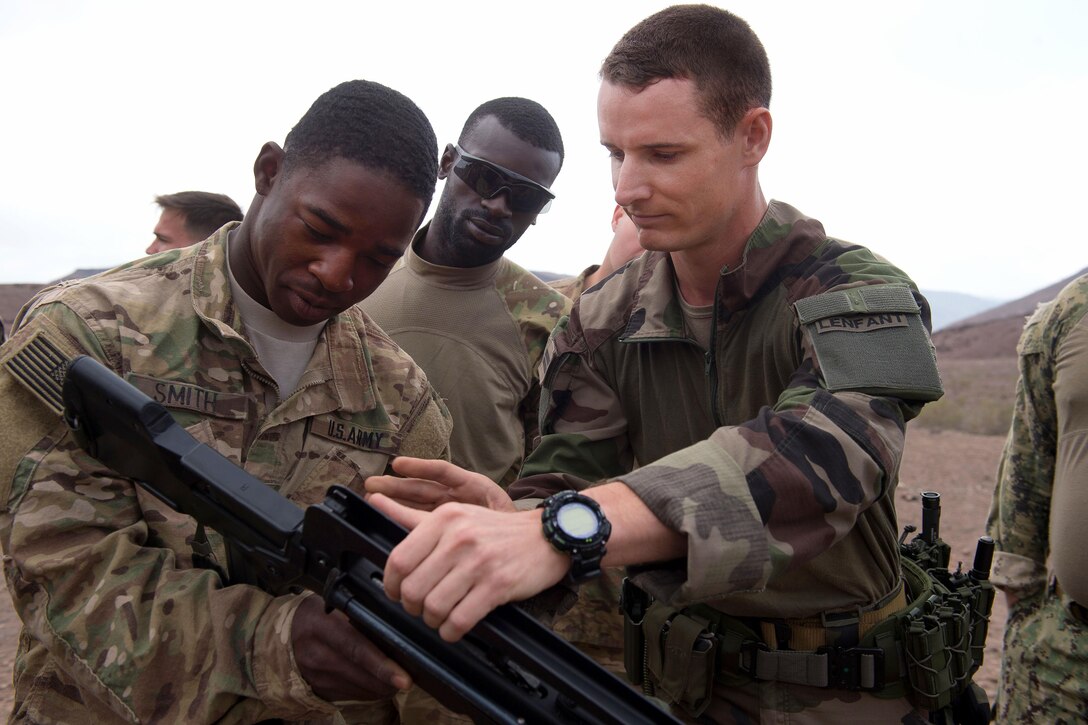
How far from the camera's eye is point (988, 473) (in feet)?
41.4

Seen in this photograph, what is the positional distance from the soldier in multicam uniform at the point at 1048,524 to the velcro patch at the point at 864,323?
3.57 ft

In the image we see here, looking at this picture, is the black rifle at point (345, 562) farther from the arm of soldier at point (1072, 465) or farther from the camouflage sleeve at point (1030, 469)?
the camouflage sleeve at point (1030, 469)

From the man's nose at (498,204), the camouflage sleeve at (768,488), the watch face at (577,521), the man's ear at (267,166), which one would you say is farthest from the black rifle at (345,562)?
the man's nose at (498,204)

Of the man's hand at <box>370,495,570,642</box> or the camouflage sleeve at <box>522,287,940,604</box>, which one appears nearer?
the man's hand at <box>370,495,570,642</box>

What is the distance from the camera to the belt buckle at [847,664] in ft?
7.47

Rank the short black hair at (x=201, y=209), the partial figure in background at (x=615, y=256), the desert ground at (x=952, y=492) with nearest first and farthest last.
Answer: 1. the partial figure in background at (x=615, y=256)
2. the short black hair at (x=201, y=209)
3. the desert ground at (x=952, y=492)

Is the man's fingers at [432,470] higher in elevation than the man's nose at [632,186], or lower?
lower

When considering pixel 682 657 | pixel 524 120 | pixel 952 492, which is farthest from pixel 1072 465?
pixel 952 492

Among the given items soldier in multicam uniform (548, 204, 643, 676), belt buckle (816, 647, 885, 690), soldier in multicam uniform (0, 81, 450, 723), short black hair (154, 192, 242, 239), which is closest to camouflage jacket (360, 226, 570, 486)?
soldier in multicam uniform (548, 204, 643, 676)

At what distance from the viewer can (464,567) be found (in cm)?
158

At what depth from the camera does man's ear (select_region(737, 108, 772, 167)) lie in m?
2.33

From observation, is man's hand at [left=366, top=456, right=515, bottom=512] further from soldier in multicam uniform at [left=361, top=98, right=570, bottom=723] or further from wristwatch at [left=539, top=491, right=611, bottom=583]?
soldier in multicam uniform at [left=361, top=98, right=570, bottom=723]

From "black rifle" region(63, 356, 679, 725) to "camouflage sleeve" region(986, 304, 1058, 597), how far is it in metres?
2.11

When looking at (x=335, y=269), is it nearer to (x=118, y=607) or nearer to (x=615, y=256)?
(x=118, y=607)
